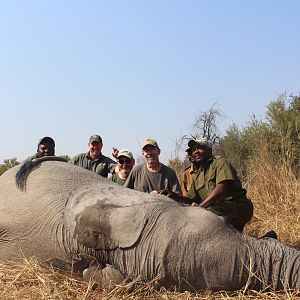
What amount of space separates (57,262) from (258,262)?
1.63 meters

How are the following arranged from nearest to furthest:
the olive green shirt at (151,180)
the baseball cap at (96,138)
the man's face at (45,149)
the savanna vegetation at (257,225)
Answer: the savanna vegetation at (257,225), the olive green shirt at (151,180), the man's face at (45,149), the baseball cap at (96,138)

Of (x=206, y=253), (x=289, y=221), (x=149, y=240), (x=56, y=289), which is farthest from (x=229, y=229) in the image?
(x=289, y=221)

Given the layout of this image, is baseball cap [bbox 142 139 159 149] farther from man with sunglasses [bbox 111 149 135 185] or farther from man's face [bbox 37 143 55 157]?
man's face [bbox 37 143 55 157]

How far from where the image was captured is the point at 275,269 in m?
4.42

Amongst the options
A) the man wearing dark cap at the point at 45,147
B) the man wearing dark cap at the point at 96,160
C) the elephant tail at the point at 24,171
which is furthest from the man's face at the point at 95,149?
the elephant tail at the point at 24,171

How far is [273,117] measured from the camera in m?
18.2

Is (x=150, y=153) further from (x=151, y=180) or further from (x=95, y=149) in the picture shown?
(x=95, y=149)

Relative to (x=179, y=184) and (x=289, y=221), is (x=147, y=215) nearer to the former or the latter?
(x=179, y=184)

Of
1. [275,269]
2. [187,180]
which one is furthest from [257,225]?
[275,269]

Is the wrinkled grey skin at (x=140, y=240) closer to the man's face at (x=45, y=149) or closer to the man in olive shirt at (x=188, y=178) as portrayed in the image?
the man in olive shirt at (x=188, y=178)

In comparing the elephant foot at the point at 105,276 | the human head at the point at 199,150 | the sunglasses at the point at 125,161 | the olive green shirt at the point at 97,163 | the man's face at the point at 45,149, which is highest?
the human head at the point at 199,150

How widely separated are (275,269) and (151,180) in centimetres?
251

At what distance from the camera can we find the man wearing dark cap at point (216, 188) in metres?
5.82

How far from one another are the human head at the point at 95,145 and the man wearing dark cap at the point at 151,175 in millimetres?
1453
